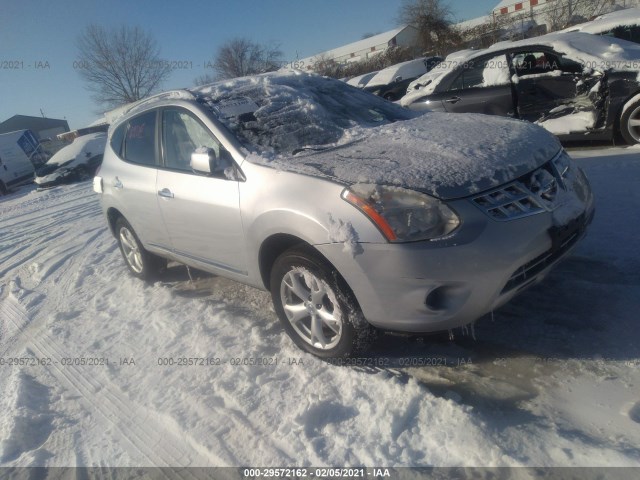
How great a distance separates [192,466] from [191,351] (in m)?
1.07

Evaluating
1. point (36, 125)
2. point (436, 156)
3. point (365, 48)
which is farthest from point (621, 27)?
point (36, 125)

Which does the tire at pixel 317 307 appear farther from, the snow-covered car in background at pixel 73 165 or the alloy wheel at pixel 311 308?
the snow-covered car in background at pixel 73 165

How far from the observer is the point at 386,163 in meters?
2.53

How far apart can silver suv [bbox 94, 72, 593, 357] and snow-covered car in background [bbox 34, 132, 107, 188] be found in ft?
45.6

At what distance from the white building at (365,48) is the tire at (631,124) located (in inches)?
1310

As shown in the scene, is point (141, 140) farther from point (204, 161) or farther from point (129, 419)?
point (129, 419)

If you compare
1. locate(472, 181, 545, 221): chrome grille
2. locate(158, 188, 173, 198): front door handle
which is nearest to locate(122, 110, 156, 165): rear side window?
locate(158, 188, 173, 198): front door handle

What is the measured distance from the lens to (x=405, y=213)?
2.26 m

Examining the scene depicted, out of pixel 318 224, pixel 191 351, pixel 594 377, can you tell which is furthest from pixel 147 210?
pixel 594 377

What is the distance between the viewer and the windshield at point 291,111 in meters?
3.16

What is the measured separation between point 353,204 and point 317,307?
2.26 ft

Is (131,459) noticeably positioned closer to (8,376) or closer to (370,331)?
(370,331)

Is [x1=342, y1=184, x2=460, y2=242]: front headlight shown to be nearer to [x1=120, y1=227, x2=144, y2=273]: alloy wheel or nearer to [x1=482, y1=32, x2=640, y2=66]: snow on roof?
[x1=120, y1=227, x2=144, y2=273]: alloy wheel

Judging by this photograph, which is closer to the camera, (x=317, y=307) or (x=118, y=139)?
(x=317, y=307)
